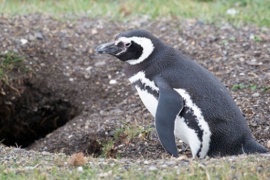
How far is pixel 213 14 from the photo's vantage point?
24.6 ft

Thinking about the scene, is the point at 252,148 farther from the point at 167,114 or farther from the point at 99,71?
the point at 99,71

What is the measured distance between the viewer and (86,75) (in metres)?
6.61

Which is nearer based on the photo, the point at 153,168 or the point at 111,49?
the point at 153,168

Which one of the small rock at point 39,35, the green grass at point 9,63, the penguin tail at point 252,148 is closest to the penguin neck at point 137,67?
the penguin tail at point 252,148

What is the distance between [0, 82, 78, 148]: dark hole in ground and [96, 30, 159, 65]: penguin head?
1.48 m

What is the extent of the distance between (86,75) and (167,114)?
2.13m

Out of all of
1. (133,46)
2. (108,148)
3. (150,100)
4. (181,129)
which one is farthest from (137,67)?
(108,148)

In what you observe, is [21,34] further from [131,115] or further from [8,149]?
[8,149]

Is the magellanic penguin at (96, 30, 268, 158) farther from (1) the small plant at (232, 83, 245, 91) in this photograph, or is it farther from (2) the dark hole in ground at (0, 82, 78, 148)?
(2) the dark hole in ground at (0, 82, 78, 148)

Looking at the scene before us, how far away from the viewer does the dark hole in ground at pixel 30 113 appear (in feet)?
21.8

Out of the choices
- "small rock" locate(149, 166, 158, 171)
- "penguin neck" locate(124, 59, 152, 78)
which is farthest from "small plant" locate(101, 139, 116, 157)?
"small rock" locate(149, 166, 158, 171)

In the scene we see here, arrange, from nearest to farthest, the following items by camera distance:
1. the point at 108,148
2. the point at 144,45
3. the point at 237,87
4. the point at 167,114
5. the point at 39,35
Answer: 1. the point at 167,114
2. the point at 144,45
3. the point at 108,148
4. the point at 237,87
5. the point at 39,35

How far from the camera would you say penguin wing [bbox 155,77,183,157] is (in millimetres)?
4505

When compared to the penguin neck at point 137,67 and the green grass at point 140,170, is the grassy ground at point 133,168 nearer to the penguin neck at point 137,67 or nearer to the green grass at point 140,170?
the green grass at point 140,170
